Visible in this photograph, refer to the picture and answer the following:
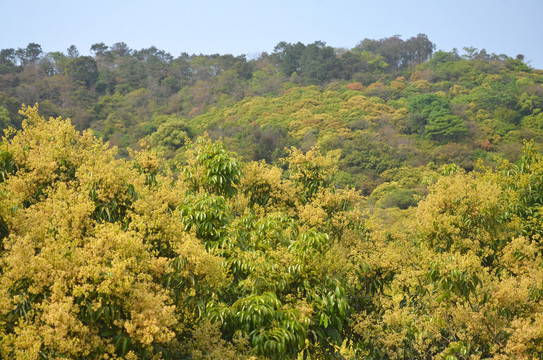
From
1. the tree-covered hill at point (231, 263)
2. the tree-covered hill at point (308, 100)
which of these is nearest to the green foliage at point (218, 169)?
the tree-covered hill at point (231, 263)

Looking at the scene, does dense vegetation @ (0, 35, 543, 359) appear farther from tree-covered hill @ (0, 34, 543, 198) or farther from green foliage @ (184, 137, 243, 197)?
tree-covered hill @ (0, 34, 543, 198)

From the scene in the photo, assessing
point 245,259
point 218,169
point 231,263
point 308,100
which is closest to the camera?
point 245,259

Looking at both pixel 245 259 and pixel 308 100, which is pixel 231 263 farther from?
pixel 308 100

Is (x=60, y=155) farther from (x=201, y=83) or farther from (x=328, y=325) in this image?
(x=201, y=83)

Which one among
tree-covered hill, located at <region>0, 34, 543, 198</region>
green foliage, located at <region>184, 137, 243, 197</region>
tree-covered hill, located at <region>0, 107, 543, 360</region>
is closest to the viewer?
tree-covered hill, located at <region>0, 107, 543, 360</region>

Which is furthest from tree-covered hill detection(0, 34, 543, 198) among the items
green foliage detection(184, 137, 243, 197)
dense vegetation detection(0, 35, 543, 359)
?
green foliage detection(184, 137, 243, 197)

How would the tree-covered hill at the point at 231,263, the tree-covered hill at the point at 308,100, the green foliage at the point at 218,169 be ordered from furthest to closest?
the tree-covered hill at the point at 308,100, the green foliage at the point at 218,169, the tree-covered hill at the point at 231,263

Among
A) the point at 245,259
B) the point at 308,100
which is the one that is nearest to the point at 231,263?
the point at 245,259

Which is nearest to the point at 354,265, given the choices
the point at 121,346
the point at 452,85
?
the point at 121,346

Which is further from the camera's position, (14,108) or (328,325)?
(14,108)

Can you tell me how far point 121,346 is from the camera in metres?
4.75

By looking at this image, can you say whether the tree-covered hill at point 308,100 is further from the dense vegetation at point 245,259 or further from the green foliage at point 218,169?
the green foliage at point 218,169

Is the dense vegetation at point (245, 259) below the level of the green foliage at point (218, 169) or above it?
below

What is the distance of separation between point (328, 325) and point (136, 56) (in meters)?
83.6
